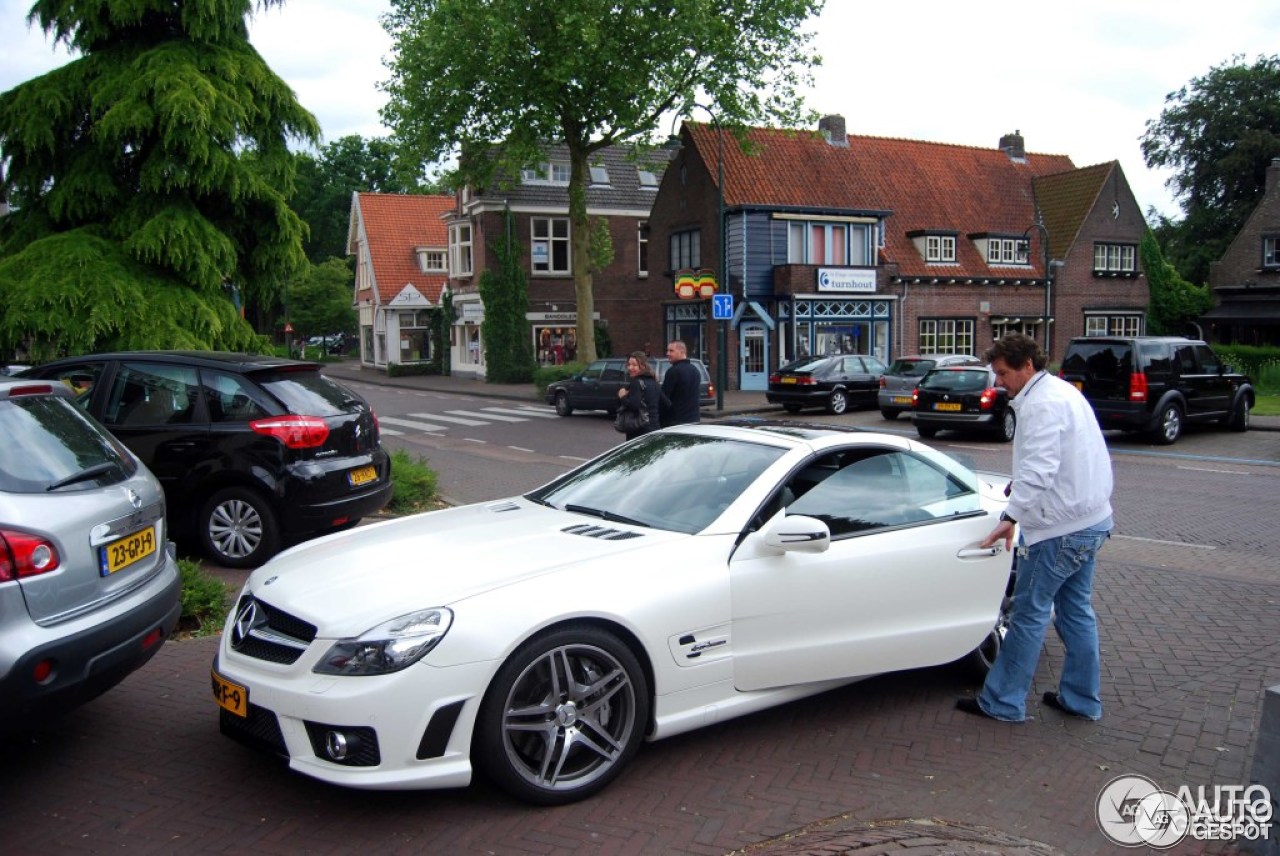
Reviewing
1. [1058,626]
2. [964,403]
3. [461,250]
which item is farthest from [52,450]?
[461,250]

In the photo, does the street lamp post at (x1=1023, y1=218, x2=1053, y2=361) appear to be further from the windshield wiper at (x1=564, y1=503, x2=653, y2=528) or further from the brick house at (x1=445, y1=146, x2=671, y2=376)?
the windshield wiper at (x1=564, y1=503, x2=653, y2=528)

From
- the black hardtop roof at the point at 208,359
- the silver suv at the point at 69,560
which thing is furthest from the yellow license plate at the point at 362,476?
the silver suv at the point at 69,560

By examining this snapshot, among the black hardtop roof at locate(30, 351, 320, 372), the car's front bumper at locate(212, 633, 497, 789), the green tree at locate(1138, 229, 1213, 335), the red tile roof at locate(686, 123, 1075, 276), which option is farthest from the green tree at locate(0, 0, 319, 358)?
the green tree at locate(1138, 229, 1213, 335)

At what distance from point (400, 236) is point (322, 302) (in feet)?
28.4

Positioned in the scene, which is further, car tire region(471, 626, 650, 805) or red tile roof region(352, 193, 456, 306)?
red tile roof region(352, 193, 456, 306)

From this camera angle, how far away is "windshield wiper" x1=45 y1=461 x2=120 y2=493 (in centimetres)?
421

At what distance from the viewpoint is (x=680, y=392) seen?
10586 millimetres

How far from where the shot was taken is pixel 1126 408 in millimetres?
17438

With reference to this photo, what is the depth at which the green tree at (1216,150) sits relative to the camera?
2073 inches

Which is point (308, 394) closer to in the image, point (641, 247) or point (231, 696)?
point (231, 696)

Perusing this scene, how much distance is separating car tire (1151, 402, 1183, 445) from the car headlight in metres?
16.8

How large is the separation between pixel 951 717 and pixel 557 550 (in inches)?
87.4

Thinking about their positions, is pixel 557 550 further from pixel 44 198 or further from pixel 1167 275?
pixel 1167 275

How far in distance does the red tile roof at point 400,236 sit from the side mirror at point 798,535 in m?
47.0
